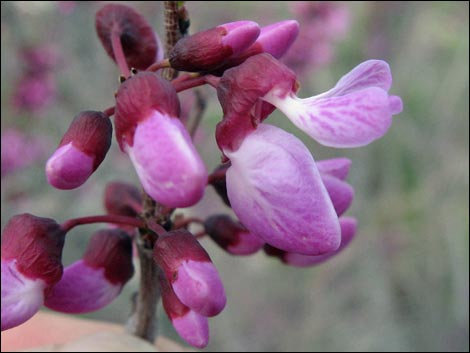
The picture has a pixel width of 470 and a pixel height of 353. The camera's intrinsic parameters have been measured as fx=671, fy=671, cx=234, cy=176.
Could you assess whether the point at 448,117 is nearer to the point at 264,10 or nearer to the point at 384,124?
the point at 264,10

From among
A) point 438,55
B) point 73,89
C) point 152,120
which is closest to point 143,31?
point 152,120

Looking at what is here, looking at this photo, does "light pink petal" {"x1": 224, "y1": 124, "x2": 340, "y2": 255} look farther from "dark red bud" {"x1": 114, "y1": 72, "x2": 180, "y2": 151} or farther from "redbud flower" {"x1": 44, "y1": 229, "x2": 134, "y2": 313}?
"redbud flower" {"x1": 44, "y1": 229, "x2": 134, "y2": 313}

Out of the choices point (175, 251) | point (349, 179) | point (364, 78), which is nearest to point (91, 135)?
point (175, 251)

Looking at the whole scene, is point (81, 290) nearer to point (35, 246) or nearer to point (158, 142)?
point (35, 246)

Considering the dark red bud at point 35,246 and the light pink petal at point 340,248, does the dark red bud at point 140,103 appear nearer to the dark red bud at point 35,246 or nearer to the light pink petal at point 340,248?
the dark red bud at point 35,246

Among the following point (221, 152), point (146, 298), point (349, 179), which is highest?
point (221, 152)

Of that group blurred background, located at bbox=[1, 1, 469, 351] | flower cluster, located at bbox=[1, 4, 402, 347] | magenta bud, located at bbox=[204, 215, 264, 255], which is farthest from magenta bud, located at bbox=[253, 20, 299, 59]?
blurred background, located at bbox=[1, 1, 469, 351]

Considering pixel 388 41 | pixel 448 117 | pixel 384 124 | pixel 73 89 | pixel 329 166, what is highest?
pixel 384 124
